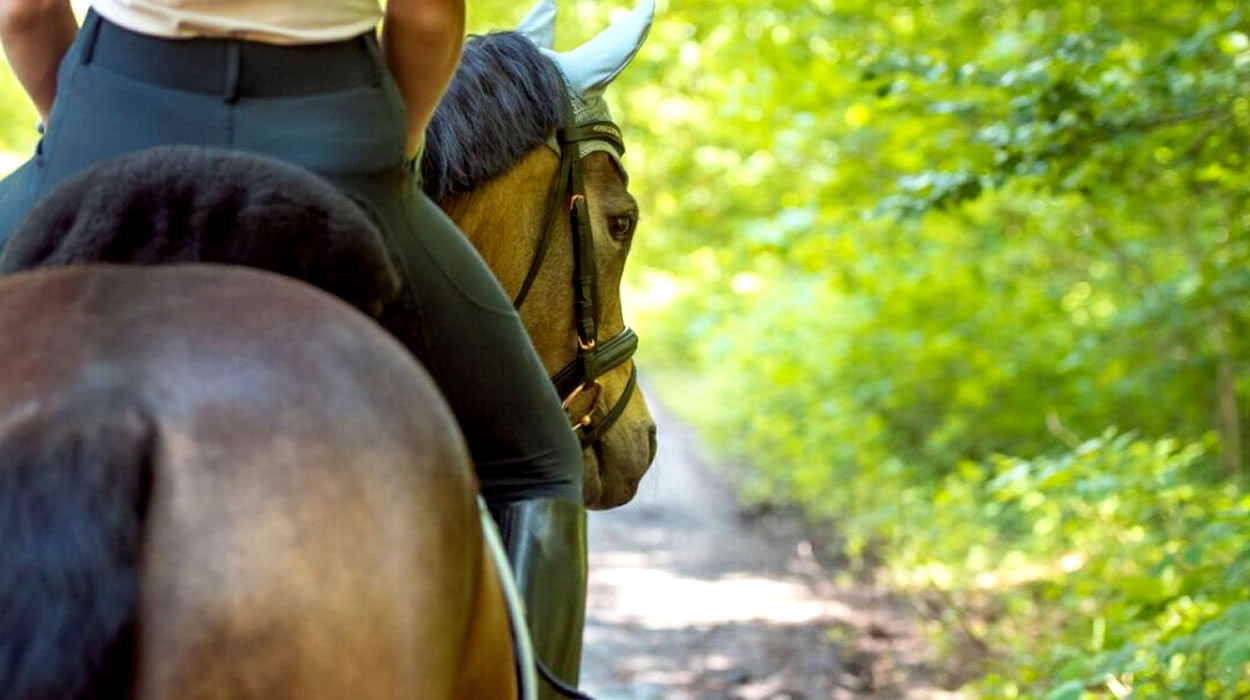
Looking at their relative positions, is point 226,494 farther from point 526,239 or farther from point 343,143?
point 526,239

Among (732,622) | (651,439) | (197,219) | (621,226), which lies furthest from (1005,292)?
(197,219)

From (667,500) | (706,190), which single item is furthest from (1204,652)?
(706,190)

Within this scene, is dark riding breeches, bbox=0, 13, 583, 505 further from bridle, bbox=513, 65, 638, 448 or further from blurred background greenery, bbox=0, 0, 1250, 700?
blurred background greenery, bbox=0, 0, 1250, 700

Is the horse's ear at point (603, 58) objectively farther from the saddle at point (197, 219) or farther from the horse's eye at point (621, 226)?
the saddle at point (197, 219)

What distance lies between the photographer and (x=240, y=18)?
222 centimetres

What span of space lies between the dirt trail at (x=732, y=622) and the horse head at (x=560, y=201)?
181 cm

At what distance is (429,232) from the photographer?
2.37 m

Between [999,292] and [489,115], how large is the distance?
8.30 m

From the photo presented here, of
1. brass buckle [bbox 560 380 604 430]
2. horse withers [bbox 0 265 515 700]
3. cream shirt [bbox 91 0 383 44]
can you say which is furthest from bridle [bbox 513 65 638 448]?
horse withers [bbox 0 265 515 700]

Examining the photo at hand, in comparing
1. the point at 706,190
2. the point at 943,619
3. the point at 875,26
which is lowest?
the point at 706,190

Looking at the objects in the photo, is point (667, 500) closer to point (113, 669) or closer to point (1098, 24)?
point (1098, 24)

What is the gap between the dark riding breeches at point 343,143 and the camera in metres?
2.21

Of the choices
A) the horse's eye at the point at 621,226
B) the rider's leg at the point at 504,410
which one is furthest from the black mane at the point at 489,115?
the rider's leg at the point at 504,410

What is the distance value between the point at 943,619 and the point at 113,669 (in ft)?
24.1
